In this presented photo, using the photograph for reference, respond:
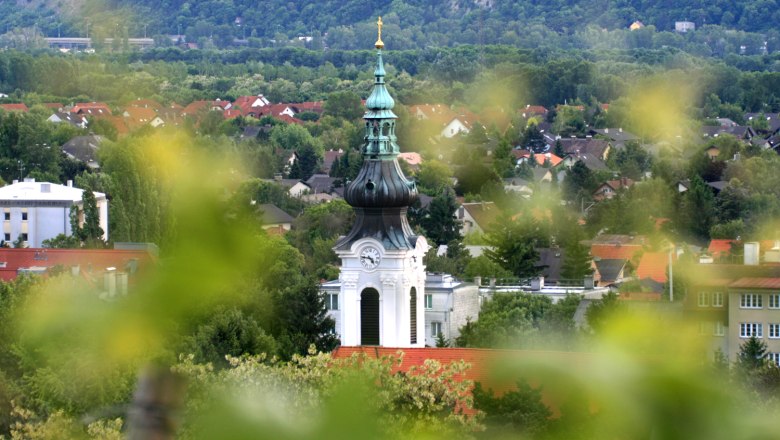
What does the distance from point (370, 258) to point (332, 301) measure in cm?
458

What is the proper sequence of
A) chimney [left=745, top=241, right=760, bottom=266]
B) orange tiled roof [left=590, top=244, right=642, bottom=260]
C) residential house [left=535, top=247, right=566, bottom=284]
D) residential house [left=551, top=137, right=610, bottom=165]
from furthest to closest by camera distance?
1. residential house [left=551, top=137, right=610, bottom=165]
2. residential house [left=535, top=247, right=566, bottom=284]
3. orange tiled roof [left=590, top=244, right=642, bottom=260]
4. chimney [left=745, top=241, right=760, bottom=266]

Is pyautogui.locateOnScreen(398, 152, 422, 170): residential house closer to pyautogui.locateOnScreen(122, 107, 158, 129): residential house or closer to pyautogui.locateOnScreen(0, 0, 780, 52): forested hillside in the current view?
pyautogui.locateOnScreen(122, 107, 158, 129): residential house

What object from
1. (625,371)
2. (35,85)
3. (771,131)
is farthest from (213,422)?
(35,85)

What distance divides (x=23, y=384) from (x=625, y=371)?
1175 cm

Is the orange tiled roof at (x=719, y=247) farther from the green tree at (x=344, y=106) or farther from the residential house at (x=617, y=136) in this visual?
the green tree at (x=344, y=106)

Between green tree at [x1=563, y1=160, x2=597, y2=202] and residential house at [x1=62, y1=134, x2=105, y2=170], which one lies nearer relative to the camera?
green tree at [x1=563, y1=160, x2=597, y2=202]

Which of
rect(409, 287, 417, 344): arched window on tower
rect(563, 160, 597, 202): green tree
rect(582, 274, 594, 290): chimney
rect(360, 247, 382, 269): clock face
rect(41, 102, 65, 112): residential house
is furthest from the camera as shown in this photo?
rect(41, 102, 65, 112): residential house

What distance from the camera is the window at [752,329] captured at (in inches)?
968

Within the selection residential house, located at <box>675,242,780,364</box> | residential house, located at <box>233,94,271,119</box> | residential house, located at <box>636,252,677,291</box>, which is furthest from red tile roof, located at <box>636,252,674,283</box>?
residential house, located at <box>233,94,271,119</box>

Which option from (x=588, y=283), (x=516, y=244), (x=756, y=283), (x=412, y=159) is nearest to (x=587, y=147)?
(x=412, y=159)

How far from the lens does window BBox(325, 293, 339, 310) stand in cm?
2720

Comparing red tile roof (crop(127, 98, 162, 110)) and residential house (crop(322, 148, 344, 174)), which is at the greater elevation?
red tile roof (crop(127, 98, 162, 110))

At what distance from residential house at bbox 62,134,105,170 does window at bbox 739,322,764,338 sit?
32.8 m

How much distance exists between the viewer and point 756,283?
2619 centimetres
